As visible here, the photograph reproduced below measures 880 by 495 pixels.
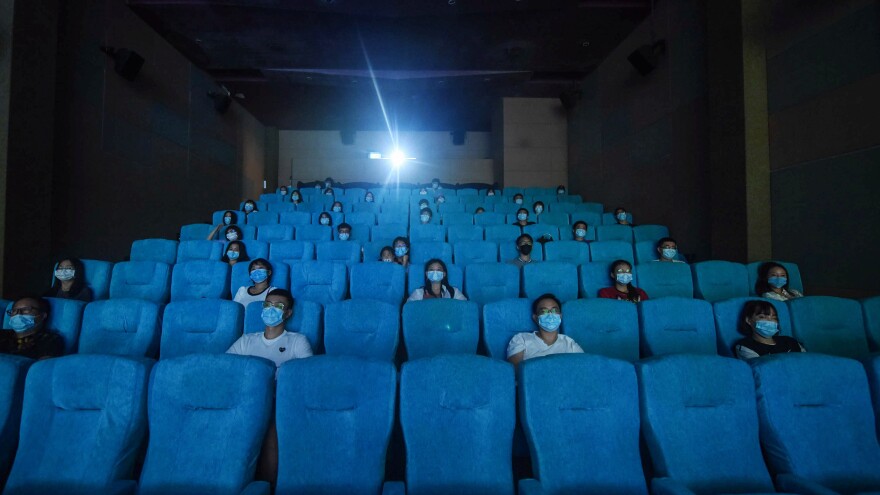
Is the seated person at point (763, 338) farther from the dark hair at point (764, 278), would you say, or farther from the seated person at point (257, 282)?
the seated person at point (257, 282)

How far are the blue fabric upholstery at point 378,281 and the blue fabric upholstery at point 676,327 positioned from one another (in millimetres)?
1659

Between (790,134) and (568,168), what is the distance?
5462mm

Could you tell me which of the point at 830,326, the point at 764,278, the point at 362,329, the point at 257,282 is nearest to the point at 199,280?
the point at 257,282

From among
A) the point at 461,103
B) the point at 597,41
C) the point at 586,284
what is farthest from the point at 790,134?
the point at 461,103

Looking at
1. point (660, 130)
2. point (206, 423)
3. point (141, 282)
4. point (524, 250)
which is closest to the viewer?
point (206, 423)

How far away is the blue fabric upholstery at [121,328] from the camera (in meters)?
2.12

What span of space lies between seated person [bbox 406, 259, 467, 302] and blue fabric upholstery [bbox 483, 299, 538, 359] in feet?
2.23

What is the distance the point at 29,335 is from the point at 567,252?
382cm

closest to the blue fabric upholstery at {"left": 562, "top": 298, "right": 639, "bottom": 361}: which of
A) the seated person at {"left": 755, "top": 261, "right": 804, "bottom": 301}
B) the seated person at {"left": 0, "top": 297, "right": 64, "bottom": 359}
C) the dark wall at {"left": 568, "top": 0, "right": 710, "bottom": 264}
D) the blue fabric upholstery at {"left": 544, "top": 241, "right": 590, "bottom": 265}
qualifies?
the seated person at {"left": 755, "top": 261, "right": 804, "bottom": 301}

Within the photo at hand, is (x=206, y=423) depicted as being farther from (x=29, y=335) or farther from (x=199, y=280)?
(x=199, y=280)

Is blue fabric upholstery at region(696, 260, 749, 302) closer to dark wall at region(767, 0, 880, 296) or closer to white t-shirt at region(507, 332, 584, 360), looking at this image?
dark wall at region(767, 0, 880, 296)

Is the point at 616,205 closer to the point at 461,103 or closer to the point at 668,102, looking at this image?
the point at 668,102

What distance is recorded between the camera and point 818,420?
4.49 ft

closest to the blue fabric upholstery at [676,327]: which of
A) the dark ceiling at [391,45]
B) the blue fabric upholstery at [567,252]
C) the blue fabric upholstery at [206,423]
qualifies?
the blue fabric upholstery at [567,252]
